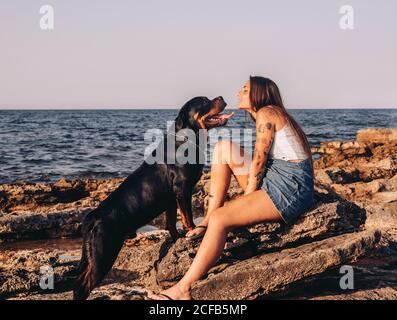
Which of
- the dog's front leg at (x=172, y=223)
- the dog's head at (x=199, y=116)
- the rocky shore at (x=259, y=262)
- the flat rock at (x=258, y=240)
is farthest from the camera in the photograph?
the dog's head at (x=199, y=116)

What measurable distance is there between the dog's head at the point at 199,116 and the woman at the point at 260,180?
77 cm

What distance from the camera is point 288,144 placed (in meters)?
4.36

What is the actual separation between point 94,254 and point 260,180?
5.52 ft

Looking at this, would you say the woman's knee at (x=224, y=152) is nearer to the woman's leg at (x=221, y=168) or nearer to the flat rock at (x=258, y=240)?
the woman's leg at (x=221, y=168)

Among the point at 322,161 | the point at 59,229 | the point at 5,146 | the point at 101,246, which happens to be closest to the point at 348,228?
the point at 101,246

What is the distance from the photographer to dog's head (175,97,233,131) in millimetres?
5242

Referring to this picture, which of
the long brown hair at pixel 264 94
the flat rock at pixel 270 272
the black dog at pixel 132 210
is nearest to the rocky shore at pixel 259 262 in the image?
the flat rock at pixel 270 272

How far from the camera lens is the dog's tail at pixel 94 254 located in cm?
448

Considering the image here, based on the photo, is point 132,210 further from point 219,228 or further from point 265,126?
point 265,126

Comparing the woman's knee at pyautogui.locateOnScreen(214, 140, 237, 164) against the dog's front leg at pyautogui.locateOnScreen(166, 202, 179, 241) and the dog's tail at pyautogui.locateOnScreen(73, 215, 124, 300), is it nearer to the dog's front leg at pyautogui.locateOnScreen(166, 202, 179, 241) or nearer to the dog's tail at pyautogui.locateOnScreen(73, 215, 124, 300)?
the dog's front leg at pyautogui.locateOnScreen(166, 202, 179, 241)

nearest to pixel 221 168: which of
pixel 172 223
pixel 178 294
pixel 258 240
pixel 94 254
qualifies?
Answer: pixel 258 240

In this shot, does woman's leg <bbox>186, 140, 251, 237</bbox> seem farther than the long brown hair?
No

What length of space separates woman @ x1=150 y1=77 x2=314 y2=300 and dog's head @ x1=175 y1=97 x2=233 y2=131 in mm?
773

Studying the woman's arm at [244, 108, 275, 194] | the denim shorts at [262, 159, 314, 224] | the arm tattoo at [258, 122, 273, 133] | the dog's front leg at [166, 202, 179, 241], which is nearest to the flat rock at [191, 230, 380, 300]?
the denim shorts at [262, 159, 314, 224]
